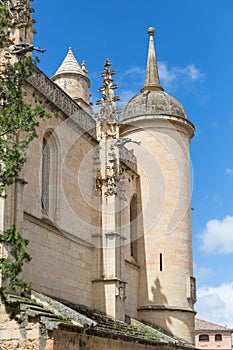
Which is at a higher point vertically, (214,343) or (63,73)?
(63,73)

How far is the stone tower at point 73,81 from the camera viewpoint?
33250 millimetres

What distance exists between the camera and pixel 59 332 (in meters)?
14.8

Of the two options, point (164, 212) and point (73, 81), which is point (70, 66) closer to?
point (73, 81)

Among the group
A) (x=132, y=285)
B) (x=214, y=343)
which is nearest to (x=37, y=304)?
(x=132, y=285)

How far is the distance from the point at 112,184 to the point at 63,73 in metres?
12.1

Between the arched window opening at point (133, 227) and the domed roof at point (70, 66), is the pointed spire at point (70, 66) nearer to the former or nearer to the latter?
the domed roof at point (70, 66)

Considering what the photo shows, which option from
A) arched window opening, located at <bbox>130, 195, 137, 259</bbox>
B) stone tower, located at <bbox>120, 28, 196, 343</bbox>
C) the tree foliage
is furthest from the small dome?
the tree foliage

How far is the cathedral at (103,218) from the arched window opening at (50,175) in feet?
0.11

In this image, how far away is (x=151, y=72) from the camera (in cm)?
3147

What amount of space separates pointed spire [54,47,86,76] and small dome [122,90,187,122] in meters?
5.59

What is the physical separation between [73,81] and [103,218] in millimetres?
12326

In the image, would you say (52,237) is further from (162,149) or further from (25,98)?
(162,149)

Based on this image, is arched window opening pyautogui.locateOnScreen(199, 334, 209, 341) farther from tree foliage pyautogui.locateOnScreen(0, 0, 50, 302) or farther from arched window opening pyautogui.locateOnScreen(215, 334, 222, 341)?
tree foliage pyautogui.locateOnScreen(0, 0, 50, 302)

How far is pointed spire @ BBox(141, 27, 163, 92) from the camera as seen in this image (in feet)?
101
